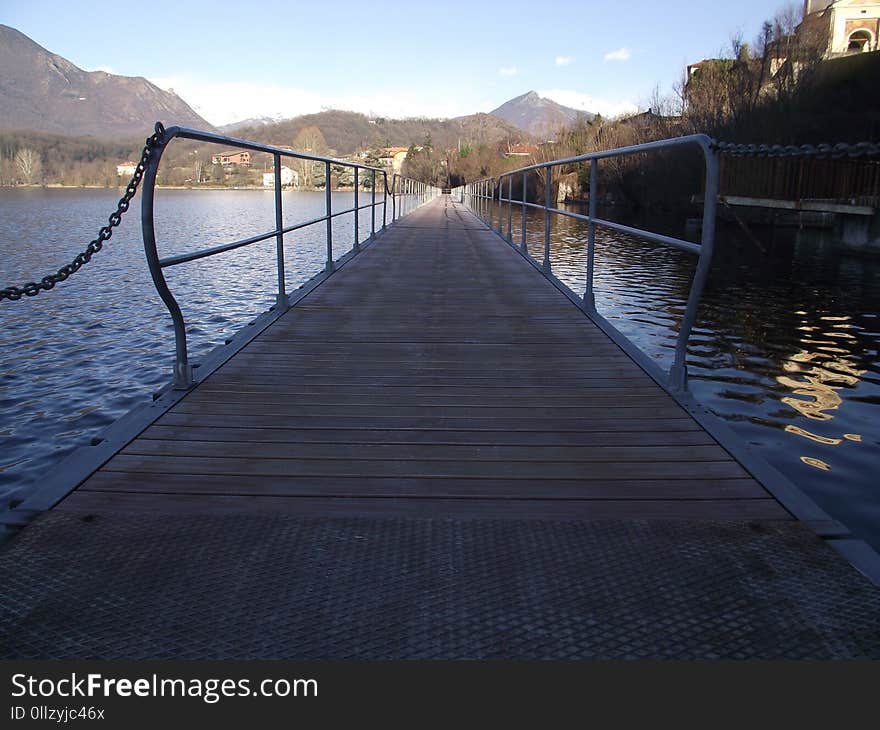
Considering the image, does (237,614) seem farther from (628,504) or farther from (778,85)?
(778,85)

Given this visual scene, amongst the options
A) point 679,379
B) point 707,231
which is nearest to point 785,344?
point 679,379

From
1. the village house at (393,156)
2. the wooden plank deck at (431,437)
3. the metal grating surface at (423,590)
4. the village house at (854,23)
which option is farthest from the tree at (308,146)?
the metal grating surface at (423,590)

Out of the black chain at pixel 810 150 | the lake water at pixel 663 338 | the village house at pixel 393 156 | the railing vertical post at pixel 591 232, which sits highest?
the village house at pixel 393 156

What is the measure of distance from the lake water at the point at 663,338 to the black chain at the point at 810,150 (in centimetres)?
175

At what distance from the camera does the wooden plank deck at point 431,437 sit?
2.04 m

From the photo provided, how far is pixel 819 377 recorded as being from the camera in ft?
19.7

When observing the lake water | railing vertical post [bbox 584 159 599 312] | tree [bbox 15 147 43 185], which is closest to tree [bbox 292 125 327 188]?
tree [bbox 15 147 43 185]

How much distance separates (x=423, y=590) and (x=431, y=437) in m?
0.95

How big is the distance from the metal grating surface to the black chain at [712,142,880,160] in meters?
0.95

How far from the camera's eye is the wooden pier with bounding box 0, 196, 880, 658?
1.46m

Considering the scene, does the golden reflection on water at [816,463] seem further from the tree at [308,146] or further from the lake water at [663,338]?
the tree at [308,146]

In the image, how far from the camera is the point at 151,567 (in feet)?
5.53

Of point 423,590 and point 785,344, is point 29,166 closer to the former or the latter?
point 785,344

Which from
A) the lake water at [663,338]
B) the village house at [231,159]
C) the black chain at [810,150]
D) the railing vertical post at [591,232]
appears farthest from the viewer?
the village house at [231,159]
